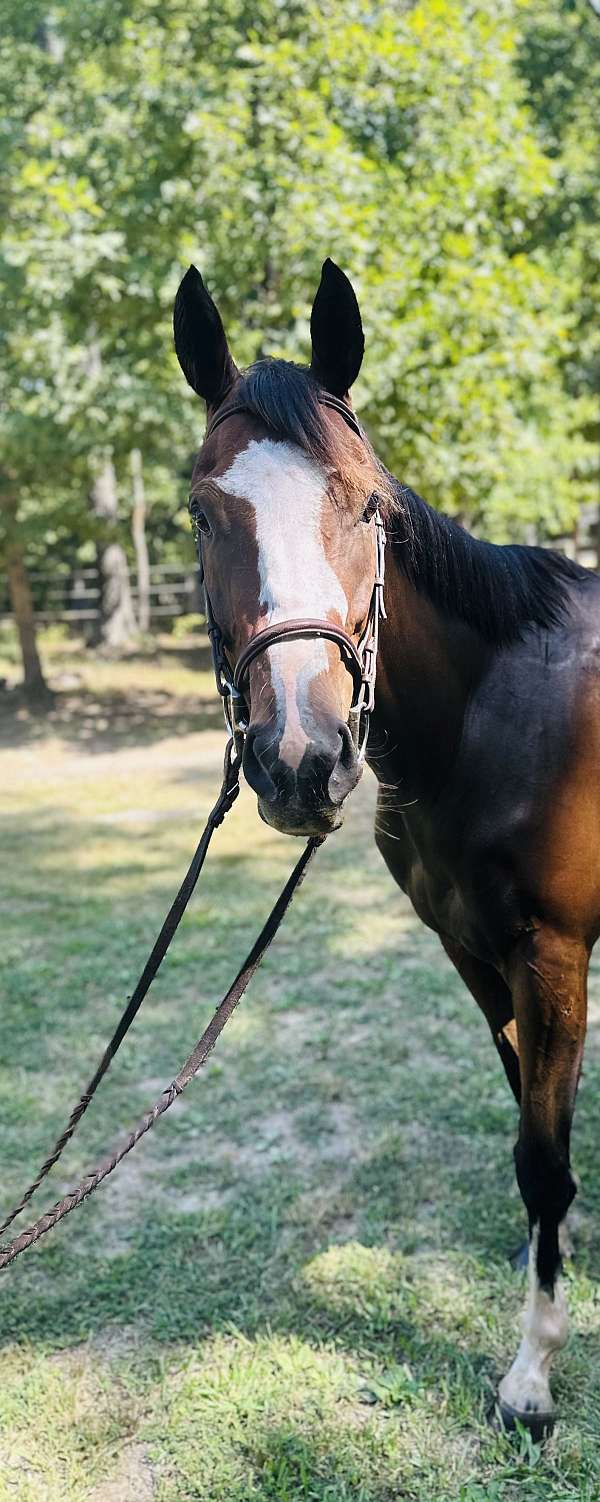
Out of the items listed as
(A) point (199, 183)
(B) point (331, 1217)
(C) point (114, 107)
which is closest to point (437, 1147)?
(B) point (331, 1217)

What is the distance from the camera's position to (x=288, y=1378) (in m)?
2.34

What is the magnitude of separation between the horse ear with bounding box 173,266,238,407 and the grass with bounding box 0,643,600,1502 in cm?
222

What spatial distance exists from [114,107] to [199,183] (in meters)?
1.82

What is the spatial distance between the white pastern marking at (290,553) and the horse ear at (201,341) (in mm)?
279

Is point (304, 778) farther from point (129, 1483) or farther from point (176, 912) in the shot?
point (129, 1483)

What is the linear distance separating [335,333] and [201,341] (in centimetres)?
26

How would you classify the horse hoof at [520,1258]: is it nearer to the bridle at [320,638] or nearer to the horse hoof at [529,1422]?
the horse hoof at [529,1422]

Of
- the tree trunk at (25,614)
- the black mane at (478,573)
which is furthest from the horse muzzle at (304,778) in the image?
the tree trunk at (25,614)

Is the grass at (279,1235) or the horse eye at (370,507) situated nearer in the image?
the horse eye at (370,507)

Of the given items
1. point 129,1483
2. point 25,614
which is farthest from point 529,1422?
point 25,614

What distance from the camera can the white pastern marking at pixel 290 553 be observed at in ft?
4.98

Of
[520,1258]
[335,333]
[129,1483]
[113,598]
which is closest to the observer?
[335,333]

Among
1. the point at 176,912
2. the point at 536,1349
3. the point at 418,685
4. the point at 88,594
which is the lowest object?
the point at 536,1349

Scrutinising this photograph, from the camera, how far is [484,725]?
2.21m
